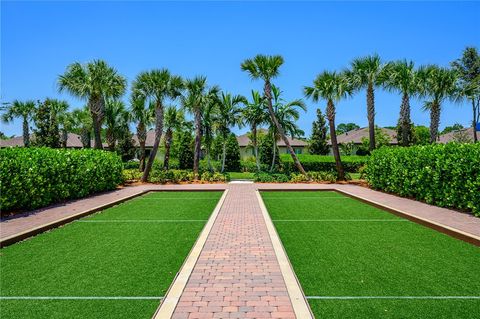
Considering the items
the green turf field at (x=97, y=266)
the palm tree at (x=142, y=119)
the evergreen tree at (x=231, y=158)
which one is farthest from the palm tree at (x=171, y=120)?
the green turf field at (x=97, y=266)

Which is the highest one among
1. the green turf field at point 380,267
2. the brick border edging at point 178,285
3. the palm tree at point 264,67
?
the palm tree at point 264,67

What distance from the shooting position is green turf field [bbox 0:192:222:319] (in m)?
4.59

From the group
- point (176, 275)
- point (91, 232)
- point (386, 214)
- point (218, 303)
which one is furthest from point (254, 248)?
point (386, 214)

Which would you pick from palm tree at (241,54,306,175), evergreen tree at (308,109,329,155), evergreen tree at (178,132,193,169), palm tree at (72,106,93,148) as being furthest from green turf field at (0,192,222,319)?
evergreen tree at (308,109,329,155)

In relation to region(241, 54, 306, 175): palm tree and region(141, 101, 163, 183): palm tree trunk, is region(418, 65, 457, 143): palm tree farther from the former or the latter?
region(141, 101, 163, 183): palm tree trunk

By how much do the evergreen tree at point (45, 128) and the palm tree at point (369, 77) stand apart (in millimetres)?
35387

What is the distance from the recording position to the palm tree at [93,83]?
24.8 m

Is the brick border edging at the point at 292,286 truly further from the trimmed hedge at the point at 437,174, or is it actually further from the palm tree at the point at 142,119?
the palm tree at the point at 142,119

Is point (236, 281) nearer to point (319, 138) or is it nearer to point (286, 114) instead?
point (286, 114)

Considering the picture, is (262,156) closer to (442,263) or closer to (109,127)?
(109,127)

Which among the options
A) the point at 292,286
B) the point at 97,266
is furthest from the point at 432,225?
the point at 97,266

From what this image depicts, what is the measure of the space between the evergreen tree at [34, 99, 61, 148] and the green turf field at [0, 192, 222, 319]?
3806 centimetres

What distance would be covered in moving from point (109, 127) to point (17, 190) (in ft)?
82.2

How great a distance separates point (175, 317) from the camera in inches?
166
